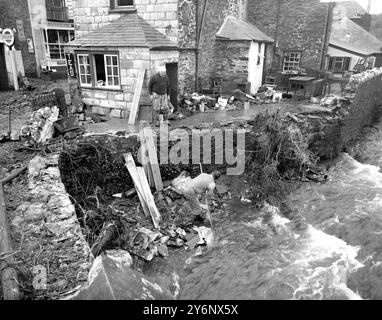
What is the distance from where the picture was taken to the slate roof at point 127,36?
11047mm

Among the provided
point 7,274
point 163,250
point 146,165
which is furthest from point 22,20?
point 7,274

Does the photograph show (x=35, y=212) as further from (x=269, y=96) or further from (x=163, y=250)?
(x=269, y=96)

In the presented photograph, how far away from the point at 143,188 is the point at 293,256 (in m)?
4.13

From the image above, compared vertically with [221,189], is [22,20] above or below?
above

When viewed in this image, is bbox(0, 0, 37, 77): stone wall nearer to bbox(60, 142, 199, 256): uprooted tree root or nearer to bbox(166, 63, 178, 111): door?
bbox(166, 63, 178, 111): door

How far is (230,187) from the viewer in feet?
33.3

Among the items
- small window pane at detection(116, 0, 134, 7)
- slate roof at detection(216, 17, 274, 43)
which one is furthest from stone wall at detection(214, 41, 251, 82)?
small window pane at detection(116, 0, 134, 7)

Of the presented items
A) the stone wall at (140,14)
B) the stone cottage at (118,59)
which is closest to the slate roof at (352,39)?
the stone wall at (140,14)

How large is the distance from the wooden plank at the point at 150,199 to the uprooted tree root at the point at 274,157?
3.10 m

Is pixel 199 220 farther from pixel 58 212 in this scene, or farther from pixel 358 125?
pixel 358 125

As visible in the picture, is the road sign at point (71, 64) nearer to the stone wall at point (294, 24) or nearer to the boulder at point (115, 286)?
the boulder at point (115, 286)

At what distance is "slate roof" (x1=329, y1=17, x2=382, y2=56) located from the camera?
24497 mm

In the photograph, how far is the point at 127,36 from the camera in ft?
37.0

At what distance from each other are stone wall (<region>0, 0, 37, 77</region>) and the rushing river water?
1744cm
